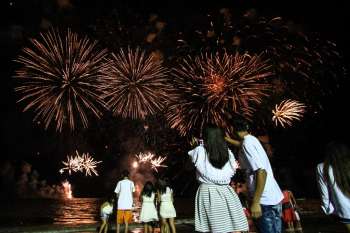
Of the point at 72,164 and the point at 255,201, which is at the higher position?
the point at 72,164

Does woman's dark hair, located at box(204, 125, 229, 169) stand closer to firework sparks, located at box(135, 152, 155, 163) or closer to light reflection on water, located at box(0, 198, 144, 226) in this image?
light reflection on water, located at box(0, 198, 144, 226)

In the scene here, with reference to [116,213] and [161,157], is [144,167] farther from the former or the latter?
[116,213]

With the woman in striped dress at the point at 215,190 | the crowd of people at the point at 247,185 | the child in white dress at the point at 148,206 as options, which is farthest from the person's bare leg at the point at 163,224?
the woman in striped dress at the point at 215,190

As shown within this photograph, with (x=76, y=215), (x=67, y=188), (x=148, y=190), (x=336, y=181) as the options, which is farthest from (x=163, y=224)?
(x=67, y=188)

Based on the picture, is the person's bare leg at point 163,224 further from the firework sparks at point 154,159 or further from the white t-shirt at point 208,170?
the firework sparks at point 154,159

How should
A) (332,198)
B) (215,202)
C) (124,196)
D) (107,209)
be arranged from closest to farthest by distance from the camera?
(215,202), (332,198), (124,196), (107,209)

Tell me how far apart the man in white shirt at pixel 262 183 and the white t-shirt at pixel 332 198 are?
522mm

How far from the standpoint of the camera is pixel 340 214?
4.82m

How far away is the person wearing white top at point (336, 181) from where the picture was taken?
4758 millimetres

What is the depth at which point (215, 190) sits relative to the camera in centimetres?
483

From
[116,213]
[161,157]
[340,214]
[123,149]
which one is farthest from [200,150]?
[123,149]

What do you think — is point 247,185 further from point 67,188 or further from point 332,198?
point 67,188

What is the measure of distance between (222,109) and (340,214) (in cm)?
1729

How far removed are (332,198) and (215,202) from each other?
1272 millimetres
